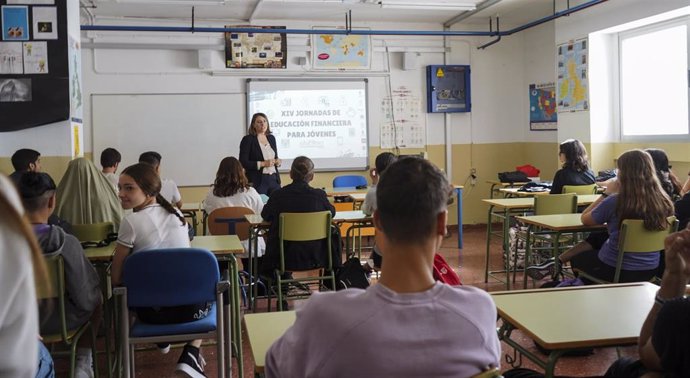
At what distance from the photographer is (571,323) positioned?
198cm

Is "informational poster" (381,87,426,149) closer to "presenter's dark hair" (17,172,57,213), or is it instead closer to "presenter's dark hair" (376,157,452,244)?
"presenter's dark hair" (17,172,57,213)

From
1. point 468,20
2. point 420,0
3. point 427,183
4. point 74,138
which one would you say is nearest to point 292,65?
point 420,0

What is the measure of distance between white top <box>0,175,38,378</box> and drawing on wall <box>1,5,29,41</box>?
4.36 meters

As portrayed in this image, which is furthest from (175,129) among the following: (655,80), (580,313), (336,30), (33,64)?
(580,313)

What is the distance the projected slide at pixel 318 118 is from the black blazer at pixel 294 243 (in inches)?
152

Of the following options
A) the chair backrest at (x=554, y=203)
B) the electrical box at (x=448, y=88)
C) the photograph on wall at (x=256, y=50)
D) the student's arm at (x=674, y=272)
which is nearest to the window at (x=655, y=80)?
the electrical box at (x=448, y=88)

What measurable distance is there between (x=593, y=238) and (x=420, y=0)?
12.2ft

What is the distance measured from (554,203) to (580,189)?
0.62 m

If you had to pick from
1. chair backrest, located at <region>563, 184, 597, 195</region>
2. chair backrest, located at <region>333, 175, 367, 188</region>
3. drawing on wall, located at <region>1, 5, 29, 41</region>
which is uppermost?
drawing on wall, located at <region>1, 5, 29, 41</region>

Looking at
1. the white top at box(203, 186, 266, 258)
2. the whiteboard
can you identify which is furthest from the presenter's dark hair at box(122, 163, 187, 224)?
the whiteboard

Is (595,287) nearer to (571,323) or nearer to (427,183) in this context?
(571,323)

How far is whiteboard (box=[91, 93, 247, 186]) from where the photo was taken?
7.69m

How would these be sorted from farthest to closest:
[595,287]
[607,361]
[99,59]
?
[99,59]
[607,361]
[595,287]

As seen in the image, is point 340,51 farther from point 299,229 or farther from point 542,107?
point 299,229
